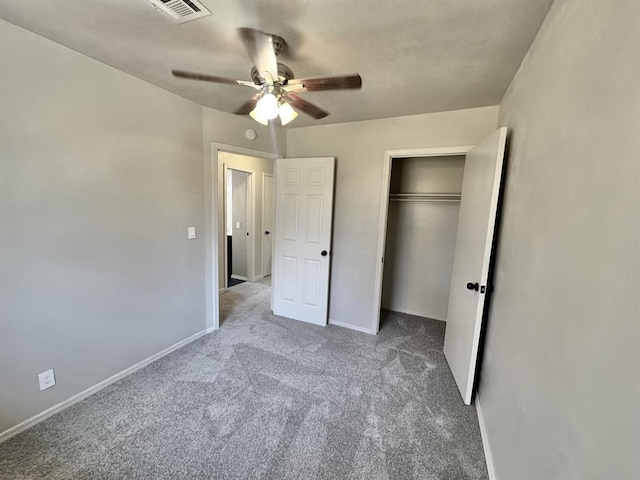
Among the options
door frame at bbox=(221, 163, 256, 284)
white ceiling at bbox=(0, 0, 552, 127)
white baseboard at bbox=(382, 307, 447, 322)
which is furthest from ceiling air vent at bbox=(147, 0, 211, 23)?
white baseboard at bbox=(382, 307, 447, 322)

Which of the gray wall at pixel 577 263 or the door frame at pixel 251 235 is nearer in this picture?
the gray wall at pixel 577 263

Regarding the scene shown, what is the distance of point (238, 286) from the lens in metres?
4.59

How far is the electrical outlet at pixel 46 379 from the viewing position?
67.9 inches

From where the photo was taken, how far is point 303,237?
10.5 feet

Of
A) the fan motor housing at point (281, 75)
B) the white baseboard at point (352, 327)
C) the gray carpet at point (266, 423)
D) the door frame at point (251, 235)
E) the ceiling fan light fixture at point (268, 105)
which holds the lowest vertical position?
the gray carpet at point (266, 423)

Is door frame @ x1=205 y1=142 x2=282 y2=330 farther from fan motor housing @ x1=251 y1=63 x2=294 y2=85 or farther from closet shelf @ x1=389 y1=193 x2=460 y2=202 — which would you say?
closet shelf @ x1=389 y1=193 x2=460 y2=202

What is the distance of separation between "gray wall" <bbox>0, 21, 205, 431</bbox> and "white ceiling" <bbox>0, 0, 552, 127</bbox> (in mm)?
251

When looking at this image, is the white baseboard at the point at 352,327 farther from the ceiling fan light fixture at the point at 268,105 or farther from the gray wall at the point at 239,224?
the ceiling fan light fixture at the point at 268,105

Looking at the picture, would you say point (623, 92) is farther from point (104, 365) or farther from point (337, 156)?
point (104, 365)

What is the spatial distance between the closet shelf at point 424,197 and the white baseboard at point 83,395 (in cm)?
294

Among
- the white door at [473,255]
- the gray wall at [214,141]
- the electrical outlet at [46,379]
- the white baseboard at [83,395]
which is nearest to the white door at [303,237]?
the gray wall at [214,141]

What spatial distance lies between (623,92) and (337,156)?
251cm

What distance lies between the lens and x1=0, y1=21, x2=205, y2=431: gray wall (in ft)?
5.11

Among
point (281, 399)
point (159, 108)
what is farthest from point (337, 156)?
point (281, 399)
